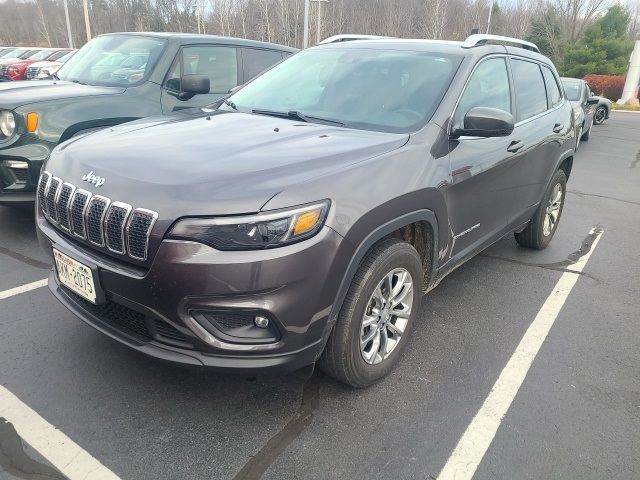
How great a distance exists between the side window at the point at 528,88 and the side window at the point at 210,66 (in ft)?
10.6

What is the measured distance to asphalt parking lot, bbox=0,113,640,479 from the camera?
Answer: 226cm

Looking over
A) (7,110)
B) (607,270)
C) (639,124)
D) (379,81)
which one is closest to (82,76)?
(7,110)

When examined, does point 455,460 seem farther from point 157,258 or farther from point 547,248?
point 547,248

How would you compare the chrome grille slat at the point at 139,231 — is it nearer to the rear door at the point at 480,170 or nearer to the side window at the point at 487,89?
the rear door at the point at 480,170

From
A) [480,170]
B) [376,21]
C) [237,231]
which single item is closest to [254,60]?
[480,170]

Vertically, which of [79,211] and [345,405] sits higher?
[79,211]

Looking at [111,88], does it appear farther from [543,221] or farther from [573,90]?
[573,90]

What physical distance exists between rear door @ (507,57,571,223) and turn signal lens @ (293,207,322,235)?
2.14 m

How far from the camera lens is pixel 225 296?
207 centimetres

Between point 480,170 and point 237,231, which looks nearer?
point 237,231

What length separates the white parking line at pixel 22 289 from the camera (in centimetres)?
357

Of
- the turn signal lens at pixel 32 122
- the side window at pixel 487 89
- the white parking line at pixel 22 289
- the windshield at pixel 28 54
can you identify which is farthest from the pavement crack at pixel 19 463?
the windshield at pixel 28 54

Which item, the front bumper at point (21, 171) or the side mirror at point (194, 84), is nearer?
the front bumper at point (21, 171)

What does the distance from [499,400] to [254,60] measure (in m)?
4.89
